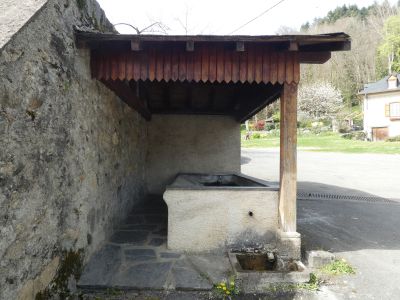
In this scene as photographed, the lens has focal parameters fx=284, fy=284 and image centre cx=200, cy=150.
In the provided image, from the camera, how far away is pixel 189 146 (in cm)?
806

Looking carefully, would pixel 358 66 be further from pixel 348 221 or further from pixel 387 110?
pixel 348 221

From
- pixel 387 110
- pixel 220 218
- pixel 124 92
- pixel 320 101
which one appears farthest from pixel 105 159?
pixel 320 101

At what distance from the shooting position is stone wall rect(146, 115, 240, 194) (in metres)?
Result: 7.94

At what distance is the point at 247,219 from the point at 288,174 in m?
0.85

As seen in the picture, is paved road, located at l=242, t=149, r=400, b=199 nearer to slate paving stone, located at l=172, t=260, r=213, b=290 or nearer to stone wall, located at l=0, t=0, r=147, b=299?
slate paving stone, located at l=172, t=260, r=213, b=290

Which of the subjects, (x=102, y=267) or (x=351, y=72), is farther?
(x=351, y=72)

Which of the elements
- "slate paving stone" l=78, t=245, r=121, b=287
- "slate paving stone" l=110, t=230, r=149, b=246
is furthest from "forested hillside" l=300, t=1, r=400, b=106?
"slate paving stone" l=78, t=245, r=121, b=287

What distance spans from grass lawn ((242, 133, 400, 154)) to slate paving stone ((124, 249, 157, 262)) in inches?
846

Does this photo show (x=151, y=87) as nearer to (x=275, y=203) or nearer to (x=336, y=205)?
(x=275, y=203)

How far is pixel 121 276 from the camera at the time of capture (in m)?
3.27

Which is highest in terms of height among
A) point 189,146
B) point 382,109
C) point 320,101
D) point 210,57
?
point 320,101

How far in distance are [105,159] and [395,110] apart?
1299 inches

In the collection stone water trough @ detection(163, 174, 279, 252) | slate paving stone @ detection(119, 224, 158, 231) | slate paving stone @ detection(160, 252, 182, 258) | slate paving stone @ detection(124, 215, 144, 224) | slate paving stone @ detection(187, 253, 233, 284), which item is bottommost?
slate paving stone @ detection(187, 253, 233, 284)

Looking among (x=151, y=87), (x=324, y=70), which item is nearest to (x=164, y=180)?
(x=151, y=87)
